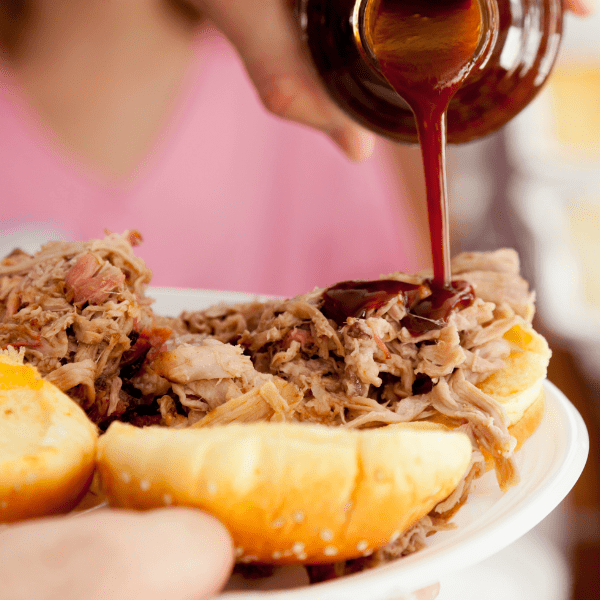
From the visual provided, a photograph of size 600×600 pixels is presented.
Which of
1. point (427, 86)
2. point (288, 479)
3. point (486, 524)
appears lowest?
point (486, 524)

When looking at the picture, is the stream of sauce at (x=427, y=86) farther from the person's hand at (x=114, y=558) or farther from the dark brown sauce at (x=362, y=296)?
the person's hand at (x=114, y=558)

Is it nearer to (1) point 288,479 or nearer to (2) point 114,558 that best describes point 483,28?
(1) point 288,479

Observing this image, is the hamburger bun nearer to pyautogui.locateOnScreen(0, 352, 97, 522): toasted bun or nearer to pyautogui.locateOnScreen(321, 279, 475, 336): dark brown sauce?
pyautogui.locateOnScreen(321, 279, 475, 336): dark brown sauce

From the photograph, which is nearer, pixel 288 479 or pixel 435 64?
pixel 288 479

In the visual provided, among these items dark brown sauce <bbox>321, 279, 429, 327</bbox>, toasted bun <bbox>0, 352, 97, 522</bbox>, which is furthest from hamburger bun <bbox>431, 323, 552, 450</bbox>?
toasted bun <bbox>0, 352, 97, 522</bbox>

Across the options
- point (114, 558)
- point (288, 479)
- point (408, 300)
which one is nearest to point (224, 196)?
point (408, 300)

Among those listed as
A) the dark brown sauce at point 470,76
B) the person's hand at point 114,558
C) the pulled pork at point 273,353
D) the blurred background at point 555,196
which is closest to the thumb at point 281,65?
the dark brown sauce at point 470,76
